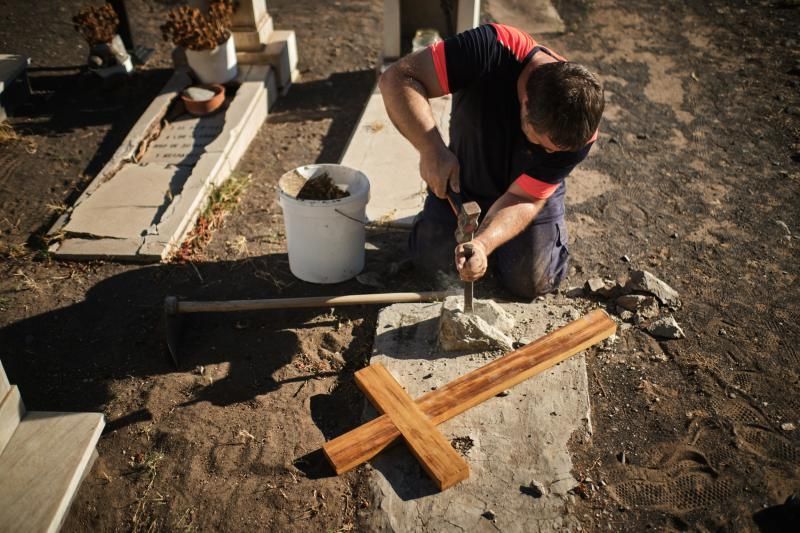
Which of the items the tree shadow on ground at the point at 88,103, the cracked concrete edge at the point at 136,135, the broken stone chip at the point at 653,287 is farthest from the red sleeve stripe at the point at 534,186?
the tree shadow on ground at the point at 88,103

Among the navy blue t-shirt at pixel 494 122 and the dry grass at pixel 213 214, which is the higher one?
the navy blue t-shirt at pixel 494 122

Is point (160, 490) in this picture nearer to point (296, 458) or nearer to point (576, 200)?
point (296, 458)

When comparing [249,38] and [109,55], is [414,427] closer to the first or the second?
[249,38]

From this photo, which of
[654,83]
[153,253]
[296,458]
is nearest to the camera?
[296,458]

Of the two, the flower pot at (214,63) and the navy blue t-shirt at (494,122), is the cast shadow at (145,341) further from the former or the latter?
the flower pot at (214,63)

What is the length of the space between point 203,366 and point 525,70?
7.21ft

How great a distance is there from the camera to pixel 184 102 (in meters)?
5.79

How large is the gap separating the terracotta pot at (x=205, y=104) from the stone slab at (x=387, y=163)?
4.11ft

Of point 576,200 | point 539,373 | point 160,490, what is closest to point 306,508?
point 160,490

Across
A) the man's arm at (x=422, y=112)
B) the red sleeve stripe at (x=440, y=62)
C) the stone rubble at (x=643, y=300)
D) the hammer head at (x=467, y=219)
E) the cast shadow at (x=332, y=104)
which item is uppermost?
the red sleeve stripe at (x=440, y=62)

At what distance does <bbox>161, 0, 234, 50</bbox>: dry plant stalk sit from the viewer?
5.71 meters

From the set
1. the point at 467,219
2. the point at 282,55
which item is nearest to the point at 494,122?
the point at 467,219

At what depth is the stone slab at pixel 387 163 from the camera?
4574 mm

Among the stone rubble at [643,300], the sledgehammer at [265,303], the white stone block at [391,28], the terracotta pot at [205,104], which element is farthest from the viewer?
the white stone block at [391,28]
